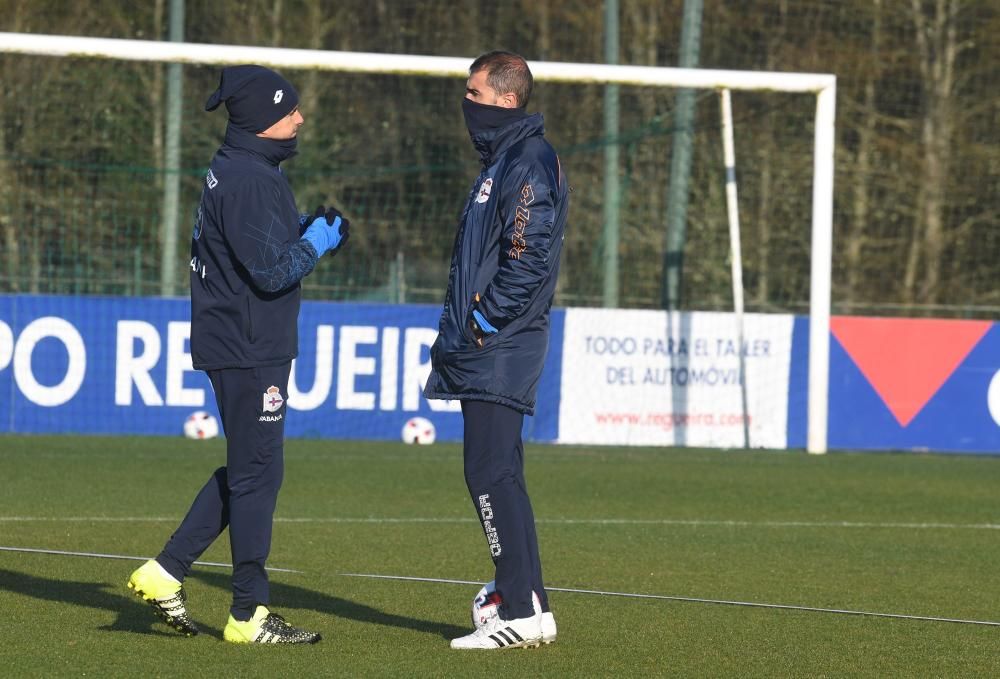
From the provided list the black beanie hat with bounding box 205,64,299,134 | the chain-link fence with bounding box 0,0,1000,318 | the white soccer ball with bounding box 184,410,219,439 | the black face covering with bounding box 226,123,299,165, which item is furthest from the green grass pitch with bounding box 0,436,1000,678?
the chain-link fence with bounding box 0,0,1000,318

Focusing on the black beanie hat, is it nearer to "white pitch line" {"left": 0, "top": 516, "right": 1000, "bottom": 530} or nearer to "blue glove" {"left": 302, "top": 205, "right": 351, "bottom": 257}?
"blue glove" {"left": 302, "top": 205, "right": 351, "bottom": 257}

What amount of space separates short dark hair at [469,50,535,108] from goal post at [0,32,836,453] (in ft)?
28.5

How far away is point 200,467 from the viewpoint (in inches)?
500

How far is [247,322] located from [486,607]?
1263mm

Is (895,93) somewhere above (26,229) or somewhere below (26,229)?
above

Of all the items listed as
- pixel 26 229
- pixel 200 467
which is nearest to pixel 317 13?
pixel 26 229

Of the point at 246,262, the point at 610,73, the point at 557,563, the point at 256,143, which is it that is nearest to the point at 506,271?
the point at 246,262

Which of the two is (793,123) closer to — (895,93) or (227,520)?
(895,93)

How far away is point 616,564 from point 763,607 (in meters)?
1.37

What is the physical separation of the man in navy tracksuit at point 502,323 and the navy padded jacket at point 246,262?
54cm

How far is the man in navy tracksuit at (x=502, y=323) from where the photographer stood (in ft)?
18.5

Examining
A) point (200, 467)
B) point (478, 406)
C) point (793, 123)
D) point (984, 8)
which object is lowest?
point (200, 467)

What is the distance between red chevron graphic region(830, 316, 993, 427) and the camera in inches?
655

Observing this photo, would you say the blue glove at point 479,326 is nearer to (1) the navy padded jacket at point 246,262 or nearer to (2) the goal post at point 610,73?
(1) the navy padded jacket at point 246,262
